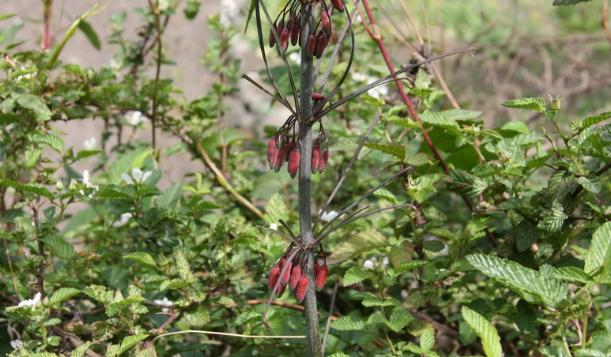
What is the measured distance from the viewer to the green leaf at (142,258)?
2012 millimetres

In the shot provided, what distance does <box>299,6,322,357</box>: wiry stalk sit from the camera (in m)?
1.50

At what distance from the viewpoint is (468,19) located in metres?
6.23

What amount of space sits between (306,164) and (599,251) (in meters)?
0.56

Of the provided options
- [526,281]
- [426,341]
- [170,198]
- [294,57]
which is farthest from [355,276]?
[294,57]

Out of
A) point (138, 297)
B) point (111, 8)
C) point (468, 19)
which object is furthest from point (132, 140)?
point (468, 19)

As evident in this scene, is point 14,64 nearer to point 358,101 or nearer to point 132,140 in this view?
point 132,140

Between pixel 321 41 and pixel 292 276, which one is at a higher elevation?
pixel 321 41

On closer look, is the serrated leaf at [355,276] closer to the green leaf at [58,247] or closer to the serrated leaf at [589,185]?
Result: the serrated leaf at [589,185]

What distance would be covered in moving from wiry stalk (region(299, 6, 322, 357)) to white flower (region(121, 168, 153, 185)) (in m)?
0.77

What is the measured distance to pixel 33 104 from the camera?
222 centimetres

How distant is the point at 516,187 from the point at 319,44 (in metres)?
0.76

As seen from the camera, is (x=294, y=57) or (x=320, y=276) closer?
(x=320, y=276)

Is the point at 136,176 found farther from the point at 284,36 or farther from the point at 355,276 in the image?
the point at 284,36

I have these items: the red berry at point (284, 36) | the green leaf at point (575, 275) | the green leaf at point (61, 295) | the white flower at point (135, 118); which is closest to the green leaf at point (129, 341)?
the green leaf at point (61, 295)
